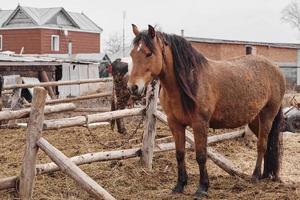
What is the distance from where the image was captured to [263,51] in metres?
29.5

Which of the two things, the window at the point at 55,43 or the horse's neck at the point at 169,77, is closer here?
the horse's neck at the point at 169,77

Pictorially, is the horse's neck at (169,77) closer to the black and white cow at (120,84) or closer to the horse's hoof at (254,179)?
the horse's hoof at (254,179)

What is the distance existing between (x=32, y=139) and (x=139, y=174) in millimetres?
1971

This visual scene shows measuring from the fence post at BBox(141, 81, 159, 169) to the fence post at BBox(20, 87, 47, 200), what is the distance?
2.09 metres

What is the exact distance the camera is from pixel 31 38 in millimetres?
Answer: 42625

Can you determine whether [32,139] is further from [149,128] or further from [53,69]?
[53,69]

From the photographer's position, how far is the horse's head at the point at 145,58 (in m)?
4.88

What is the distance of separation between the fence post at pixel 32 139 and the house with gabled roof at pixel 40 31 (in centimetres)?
3762

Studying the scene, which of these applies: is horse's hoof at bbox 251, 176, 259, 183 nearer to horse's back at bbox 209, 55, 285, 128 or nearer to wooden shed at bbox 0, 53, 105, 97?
horse's back at bbox 209, 55, 285, 128

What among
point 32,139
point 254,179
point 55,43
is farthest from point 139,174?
point 55,43

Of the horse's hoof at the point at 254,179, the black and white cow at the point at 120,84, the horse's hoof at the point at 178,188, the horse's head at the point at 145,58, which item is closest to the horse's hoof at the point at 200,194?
the horse's hoof at the point at 178,188

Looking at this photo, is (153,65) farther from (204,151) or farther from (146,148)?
(146,148)

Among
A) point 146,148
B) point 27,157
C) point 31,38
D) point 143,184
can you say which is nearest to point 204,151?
point 143,184

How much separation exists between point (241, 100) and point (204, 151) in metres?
0.87
